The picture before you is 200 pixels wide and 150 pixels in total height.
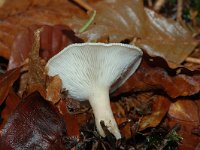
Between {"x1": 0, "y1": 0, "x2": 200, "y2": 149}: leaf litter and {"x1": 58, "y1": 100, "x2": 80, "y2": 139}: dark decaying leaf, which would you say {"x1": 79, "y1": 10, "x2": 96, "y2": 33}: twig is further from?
{"x1": 58, "y1": 100, "x2": 80, "y2": 139}: dark decaying leaf

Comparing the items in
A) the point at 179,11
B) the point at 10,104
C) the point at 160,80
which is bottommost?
the point at 10,104

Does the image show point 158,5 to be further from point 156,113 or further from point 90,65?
point 90,65

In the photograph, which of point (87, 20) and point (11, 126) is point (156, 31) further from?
point (11, 126)

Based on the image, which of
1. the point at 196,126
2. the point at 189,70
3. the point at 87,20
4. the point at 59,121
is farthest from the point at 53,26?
the point at 196,126

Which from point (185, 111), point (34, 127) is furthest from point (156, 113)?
point (34, 127)

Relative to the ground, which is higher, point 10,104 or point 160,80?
point 160,80

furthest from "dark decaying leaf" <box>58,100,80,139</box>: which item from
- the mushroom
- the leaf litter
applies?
the mushroom
